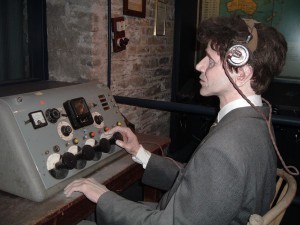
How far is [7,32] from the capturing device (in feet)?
5.52

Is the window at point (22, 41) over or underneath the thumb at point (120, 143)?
over

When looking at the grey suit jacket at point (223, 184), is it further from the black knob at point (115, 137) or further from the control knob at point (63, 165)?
the black knob at point (115, 137)

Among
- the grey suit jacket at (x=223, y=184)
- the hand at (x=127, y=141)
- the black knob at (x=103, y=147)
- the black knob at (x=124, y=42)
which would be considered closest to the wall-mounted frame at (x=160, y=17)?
the black knob at (x=124, y=42)

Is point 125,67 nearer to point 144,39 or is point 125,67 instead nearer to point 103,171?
point 144,39

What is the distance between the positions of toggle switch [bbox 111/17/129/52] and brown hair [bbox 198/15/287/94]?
3.55 feet

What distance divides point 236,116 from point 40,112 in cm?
65

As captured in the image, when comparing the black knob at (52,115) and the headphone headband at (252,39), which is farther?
the black knob at (52,115)

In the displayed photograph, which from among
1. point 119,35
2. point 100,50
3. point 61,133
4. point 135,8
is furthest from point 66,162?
point 135,8

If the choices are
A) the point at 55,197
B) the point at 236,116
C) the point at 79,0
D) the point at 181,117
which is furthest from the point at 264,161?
the point at 181,117

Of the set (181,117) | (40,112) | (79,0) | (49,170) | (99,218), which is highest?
(79,0)

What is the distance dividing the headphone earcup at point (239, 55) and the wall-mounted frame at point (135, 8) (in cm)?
135

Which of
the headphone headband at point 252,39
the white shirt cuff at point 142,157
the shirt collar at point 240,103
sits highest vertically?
the headphone headband at point 252,39

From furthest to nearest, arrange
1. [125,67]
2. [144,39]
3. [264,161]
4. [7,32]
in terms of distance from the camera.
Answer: [144,39], [125,67], [7,32], [264,161]

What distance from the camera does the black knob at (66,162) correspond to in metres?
1.04
